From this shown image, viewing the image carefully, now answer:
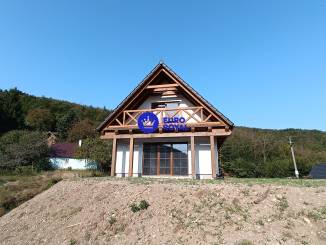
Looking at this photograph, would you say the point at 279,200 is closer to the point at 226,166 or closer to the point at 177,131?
the point at 177,131

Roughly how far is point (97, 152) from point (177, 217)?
23705mm

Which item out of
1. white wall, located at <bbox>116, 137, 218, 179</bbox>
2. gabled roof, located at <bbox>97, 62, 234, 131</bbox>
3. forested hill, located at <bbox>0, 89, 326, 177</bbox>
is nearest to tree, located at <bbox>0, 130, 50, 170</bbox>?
forested hill, located at <bbox>0, 89, 326, 177</bbox>

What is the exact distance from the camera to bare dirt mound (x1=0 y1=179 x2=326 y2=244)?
7.56 metres

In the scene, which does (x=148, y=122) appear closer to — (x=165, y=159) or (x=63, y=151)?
(x=165, y=159)

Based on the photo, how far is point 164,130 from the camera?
1631 centimetres

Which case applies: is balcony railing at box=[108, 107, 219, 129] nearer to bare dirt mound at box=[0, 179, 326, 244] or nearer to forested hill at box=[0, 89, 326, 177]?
bare dirt mound at box=[0, 179, 326, 244]

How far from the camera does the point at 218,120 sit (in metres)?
15.7

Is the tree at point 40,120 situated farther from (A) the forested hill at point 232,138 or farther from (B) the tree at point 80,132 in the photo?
(B) the tree at point 80,132

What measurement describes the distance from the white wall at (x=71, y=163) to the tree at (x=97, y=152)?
1309 mm

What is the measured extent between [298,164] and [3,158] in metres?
37.2

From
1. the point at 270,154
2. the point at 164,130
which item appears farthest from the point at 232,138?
the point at 164,130

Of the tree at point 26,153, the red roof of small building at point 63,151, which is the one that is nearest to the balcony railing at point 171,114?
the tree at point 26,153

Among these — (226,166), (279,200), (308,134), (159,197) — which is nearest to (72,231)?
(159,197)

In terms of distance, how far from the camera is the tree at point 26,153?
96.1 ft
